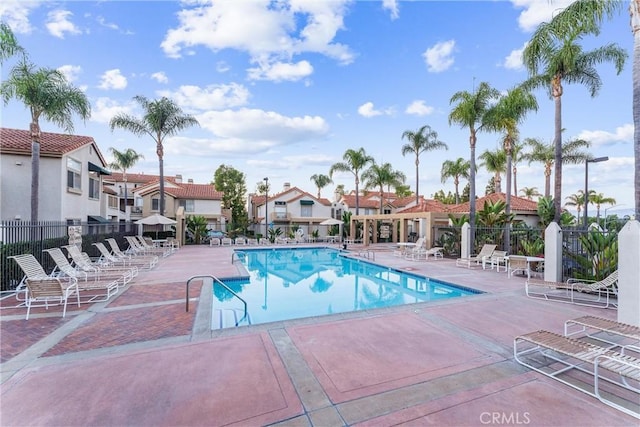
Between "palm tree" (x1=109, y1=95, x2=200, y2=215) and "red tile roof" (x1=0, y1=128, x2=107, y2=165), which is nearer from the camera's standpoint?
"red tile roof" (x1=0, y1=128, x2=107, y2=165)

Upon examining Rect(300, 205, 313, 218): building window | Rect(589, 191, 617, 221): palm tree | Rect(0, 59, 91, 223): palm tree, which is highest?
Rect(0, 59, 91, 223): palm tree

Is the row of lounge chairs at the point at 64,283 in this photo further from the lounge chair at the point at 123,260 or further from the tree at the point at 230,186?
the tree at the point at 230,186

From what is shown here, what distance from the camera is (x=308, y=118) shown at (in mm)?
26109

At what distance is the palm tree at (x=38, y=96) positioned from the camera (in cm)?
1210

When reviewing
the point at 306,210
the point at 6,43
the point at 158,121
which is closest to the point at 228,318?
the point at 6,43

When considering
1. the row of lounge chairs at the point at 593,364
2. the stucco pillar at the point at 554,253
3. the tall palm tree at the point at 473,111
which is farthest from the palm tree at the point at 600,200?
the row of lounge chairs at the point at 593,364

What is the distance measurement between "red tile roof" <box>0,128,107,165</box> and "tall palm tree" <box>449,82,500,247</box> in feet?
75.5

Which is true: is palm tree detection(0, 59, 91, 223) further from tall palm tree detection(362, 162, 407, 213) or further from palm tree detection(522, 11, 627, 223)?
tall palm tree detection(362, 162, 407, 213)

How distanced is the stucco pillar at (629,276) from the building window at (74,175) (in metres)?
23.0

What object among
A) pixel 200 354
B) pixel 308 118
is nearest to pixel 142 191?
pixel 308 118

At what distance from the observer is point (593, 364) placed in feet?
13.7

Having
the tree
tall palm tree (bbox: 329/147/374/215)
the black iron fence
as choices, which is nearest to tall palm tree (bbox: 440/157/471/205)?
tall palm tree (bbox: 329/147/374/215)

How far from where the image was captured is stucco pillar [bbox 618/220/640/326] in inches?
247

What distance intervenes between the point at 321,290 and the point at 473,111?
1498cm
